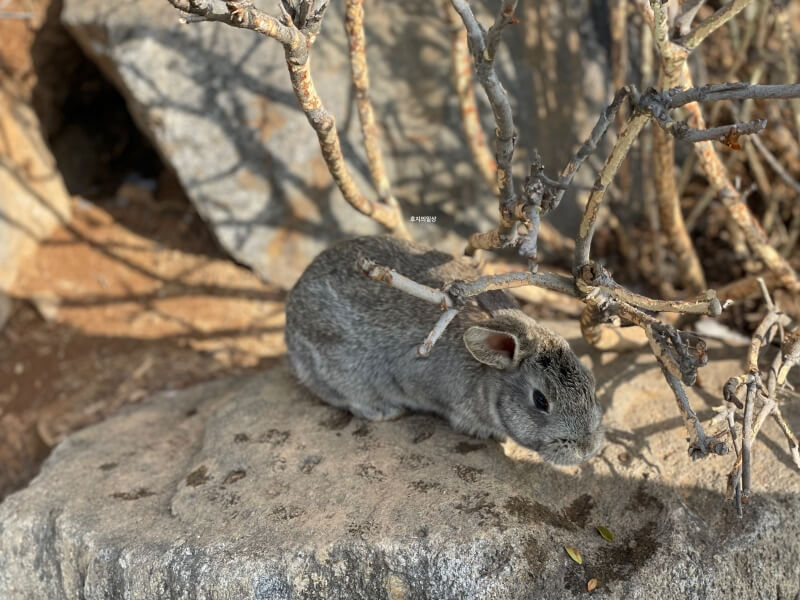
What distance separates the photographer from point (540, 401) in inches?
145

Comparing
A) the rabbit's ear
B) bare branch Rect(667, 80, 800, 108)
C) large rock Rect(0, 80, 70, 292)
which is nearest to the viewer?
bare branch Rect(667, 80, 800, 108)

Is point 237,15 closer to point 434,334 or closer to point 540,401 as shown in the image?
point 434,334

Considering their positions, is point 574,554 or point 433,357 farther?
point 433,357

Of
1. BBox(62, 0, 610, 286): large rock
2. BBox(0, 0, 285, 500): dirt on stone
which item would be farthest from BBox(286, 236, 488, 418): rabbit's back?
BBox(62, 0, 610, 286): large rock

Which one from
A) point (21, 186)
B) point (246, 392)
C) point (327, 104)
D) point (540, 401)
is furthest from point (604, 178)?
point (21, 186)

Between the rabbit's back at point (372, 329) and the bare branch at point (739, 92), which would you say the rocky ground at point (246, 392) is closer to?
the rabbit's back at point (372, 329)

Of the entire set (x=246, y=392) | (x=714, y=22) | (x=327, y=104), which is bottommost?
(x=246, y=392)

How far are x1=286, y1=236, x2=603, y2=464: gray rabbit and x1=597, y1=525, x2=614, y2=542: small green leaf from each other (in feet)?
1.07

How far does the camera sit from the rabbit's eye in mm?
3646

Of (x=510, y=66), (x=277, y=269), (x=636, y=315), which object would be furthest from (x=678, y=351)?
(x=277, y=269)

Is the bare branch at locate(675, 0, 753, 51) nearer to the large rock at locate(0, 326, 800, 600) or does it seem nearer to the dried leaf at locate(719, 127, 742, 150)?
the dried leaf at locate(719, 127, 742, 150)

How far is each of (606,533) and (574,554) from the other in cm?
23

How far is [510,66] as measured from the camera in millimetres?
6332

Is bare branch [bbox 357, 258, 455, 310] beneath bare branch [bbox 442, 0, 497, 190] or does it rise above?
beneath
